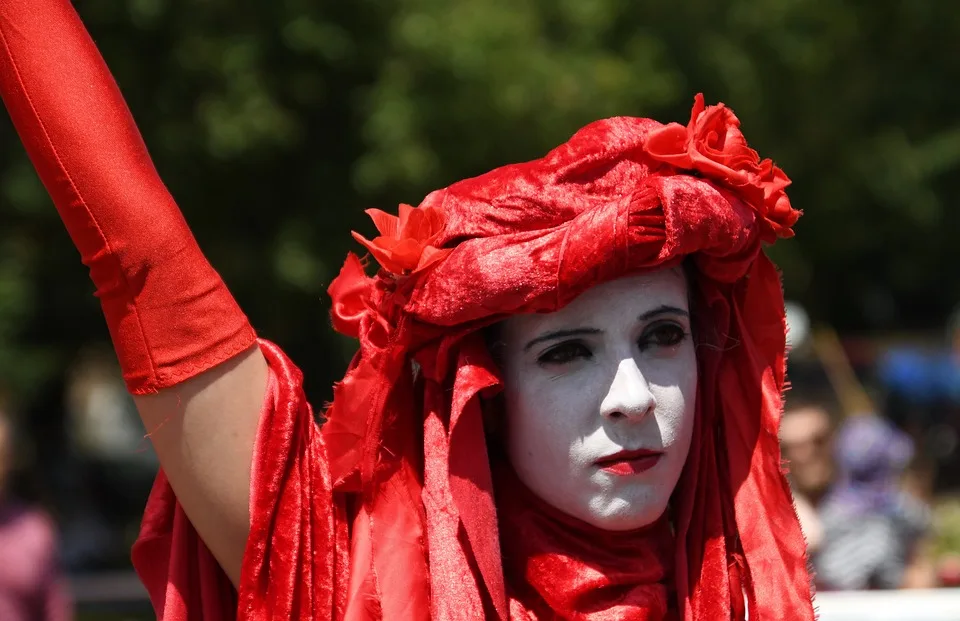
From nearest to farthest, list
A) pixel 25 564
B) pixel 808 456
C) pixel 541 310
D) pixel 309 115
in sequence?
pixel 541 310, pixel 25 564, pixel 808 456, pixel 309 115

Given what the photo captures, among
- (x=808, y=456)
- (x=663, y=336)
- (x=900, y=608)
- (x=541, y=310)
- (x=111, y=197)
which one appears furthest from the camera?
(x=808, y=456)

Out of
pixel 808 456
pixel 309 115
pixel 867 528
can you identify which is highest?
pixel 309 115

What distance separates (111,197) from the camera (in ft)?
7.53

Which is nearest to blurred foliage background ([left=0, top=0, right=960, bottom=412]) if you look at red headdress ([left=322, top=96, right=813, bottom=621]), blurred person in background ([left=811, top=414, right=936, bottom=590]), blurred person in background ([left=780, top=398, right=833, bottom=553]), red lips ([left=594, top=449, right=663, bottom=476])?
blurred person in background ([left=811, top=414, right=936, bottom=590])

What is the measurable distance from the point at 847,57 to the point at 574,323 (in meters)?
13.1

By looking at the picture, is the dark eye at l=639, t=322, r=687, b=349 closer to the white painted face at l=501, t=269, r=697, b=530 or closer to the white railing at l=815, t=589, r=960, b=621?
the white painted face at l=501, t=269, r=697, b=530

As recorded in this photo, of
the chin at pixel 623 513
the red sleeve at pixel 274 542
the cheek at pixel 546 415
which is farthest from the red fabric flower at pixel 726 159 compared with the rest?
the red sleeve at pixel 274 542

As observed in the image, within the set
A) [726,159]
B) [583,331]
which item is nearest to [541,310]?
[583,331]

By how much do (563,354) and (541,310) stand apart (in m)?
0.12

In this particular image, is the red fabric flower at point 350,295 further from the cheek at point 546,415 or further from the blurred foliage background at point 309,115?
the blurred foliage background at point 309,115

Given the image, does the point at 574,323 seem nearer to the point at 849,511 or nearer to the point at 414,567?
the point at 414,567

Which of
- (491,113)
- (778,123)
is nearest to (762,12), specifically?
(778,123)

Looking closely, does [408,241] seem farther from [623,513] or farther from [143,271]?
[623,513]

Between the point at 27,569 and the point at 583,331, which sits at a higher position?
the point at 583,331
